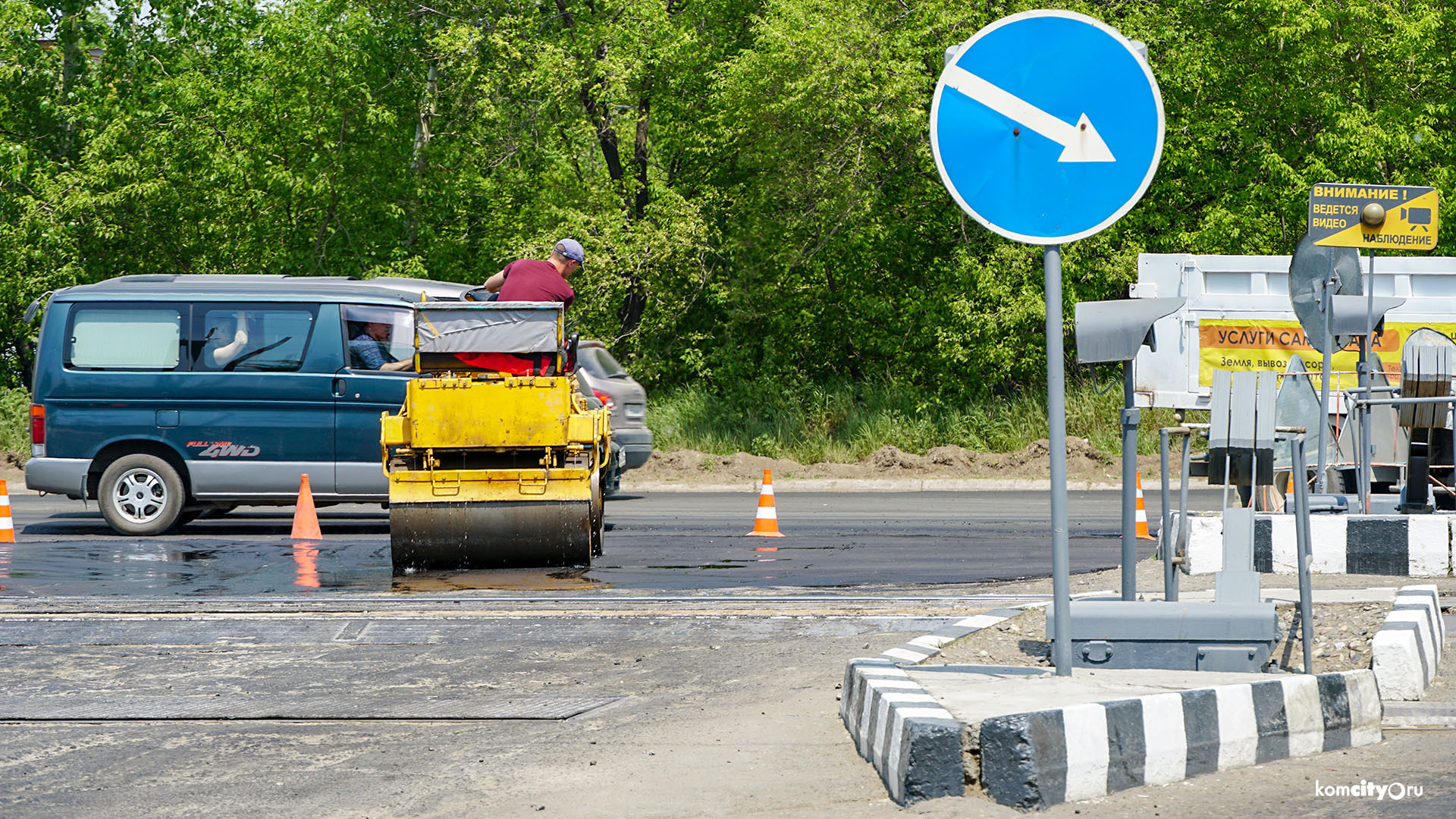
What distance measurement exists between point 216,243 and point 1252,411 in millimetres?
24833

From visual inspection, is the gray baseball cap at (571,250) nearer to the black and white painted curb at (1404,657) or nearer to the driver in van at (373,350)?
the driver in van at (373,350)

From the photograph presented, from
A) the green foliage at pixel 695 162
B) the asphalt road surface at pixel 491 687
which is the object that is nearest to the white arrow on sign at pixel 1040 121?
the asphalt road surface at pixel 491 687

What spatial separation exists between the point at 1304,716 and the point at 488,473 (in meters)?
6.53

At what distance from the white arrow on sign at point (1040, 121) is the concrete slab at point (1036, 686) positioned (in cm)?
180

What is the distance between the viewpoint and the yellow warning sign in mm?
10805

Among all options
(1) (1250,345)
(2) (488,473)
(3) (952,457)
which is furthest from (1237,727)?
(3) (952,457)

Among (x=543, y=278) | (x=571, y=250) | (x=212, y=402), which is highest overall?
(x=571, y=250)

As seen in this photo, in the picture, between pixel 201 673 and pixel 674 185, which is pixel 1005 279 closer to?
pixel 674 185

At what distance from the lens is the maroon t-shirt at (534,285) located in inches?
484

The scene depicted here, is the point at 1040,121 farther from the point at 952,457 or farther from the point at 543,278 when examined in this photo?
the point at 952,457

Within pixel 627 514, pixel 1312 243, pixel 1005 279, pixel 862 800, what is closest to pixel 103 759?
pixel 862 800

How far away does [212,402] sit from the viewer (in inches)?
562

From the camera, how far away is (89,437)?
14227 millimetres

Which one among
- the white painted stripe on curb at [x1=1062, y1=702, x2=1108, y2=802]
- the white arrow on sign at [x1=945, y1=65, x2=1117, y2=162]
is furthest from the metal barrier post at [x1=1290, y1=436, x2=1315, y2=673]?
the white arrow on sign at [x1=945, y1=65, x2=1117, y2=162]
